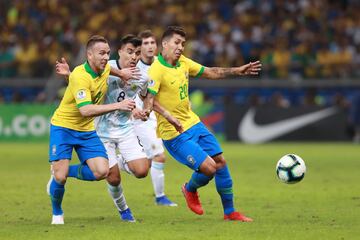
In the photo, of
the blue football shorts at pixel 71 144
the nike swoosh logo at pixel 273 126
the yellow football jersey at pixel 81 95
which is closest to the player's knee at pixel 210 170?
the blue football shorts at pixel 71 144

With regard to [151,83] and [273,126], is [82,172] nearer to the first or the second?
[151,83]

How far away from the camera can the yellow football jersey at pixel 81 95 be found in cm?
1045

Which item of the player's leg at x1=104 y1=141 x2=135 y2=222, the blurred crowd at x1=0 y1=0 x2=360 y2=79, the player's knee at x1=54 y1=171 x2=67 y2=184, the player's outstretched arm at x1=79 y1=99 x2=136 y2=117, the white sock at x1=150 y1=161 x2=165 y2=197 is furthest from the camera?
the blurred crowd at x1=0 y1=0 x2=360 y2=79

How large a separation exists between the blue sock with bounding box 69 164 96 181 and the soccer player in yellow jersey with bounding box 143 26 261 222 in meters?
1.03

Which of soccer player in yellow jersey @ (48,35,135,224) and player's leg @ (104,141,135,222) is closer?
soccer player in yellow jersey @ (48,35,135,224)

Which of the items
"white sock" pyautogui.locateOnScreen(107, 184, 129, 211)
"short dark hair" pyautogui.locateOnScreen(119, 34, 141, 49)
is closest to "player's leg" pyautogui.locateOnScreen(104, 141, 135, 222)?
"white sock" pyautogui.locateOnScreen(107, 184, 129, 211)

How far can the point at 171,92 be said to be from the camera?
37.4 ft

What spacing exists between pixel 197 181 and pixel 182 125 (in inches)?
29.7

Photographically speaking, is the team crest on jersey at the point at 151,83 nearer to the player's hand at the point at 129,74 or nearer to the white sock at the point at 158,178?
the player's hand at the point at 129,74

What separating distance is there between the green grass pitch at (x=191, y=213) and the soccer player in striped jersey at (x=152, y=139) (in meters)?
0.30

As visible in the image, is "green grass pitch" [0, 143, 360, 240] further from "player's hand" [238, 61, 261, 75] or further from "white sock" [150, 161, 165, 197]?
"player's hand" [238, 61, 261, 75]

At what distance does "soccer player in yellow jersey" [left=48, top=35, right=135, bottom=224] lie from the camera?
10500mm

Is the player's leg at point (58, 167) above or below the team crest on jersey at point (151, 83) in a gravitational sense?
below

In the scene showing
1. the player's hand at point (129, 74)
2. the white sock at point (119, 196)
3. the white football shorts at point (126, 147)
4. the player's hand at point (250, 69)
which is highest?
the player's hand at point (250, 69)
